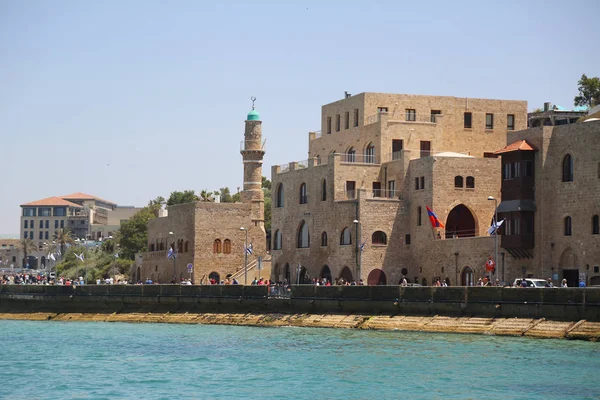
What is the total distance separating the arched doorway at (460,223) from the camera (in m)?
70.1

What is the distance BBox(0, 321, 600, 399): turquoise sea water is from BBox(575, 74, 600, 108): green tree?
4452cm

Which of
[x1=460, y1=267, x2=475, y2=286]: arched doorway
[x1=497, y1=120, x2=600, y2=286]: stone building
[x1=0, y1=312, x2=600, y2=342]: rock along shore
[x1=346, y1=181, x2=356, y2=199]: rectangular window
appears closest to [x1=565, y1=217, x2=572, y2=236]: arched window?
[x1=497, y1=120, x2=600, y2=286]: stone building

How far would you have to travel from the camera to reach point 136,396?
3547 centimetres

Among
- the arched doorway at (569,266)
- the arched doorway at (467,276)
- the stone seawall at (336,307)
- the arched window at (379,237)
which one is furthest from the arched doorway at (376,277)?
the arched doorway at (569,266)

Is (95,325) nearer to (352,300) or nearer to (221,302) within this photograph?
(221,302)

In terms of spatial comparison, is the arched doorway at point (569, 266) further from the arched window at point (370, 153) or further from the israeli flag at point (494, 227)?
the arched window at point (370, 153)

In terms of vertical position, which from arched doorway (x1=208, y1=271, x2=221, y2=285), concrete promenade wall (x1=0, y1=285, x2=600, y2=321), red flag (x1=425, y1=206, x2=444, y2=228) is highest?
red flag (x1=425, y1=206, x2=444, y2=228)

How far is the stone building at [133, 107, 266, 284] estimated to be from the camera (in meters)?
88.2

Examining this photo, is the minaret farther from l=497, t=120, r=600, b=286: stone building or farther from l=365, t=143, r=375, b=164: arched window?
l=497, t=120, r=600, b=286: stone building

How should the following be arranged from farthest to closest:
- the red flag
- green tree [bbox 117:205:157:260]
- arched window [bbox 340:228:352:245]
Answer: green tree [bbox 117:205:157:260]
arched window [bbox 340:228:352:245]
the red flag

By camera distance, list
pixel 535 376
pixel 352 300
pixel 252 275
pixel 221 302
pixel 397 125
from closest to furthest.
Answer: pixel 535 376 → pixel 352 300 → pixel 221 302 → pixel 397 125 → pixel 252 275

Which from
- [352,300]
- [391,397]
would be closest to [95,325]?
[352,300]

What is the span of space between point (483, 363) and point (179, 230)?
53625 mm

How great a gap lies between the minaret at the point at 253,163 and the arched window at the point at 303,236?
13504mm
